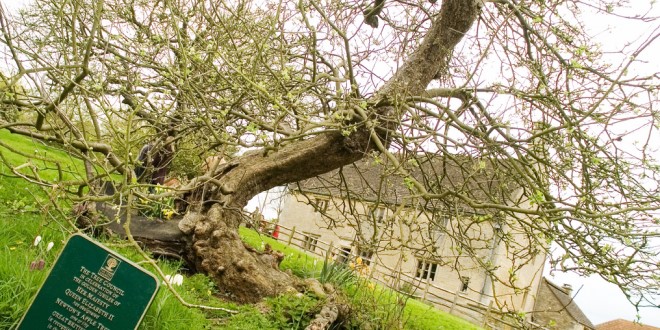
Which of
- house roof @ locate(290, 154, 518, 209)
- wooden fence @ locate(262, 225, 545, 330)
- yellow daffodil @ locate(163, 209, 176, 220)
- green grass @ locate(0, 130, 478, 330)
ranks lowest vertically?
green grass @ locate(0, 130, 478, 330)

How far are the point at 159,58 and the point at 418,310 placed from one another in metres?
6.82

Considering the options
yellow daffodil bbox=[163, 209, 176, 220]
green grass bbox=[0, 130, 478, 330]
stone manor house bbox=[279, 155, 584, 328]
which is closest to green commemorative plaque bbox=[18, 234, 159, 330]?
green grass bbox=[0, 130, 478, 330]

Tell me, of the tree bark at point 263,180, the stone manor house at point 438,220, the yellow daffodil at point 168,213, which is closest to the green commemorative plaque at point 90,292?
the stone manor house at point 438,220

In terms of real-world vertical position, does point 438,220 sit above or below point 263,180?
above

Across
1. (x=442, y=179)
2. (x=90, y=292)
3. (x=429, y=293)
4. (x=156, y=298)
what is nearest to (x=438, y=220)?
(x=442, y=179)

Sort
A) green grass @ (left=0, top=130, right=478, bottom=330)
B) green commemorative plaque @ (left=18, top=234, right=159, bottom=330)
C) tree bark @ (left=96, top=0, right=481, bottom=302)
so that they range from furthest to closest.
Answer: tree bark @ (left=96, top=0, right=481, bottom=302)
green grass @ (left=0, top=130, right=478, bottom=330)
green commemorative plaque @ (left=18, top=234, right=159, bottom=330)

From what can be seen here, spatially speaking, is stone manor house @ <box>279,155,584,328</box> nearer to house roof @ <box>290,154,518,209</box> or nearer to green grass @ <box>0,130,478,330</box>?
house roof @ <box>290,154,518,209</box>

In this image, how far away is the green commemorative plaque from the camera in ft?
10.9

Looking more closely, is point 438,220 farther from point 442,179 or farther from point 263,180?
point 263,180

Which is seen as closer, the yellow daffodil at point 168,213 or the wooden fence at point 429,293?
the wooden fence at point 429,293

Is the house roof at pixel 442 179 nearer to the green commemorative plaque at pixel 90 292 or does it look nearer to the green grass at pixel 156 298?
the green grass at pixel 156 298

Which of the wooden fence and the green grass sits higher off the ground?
the wooden fence

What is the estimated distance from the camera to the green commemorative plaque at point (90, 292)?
10.9 ft

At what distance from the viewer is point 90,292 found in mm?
3387
